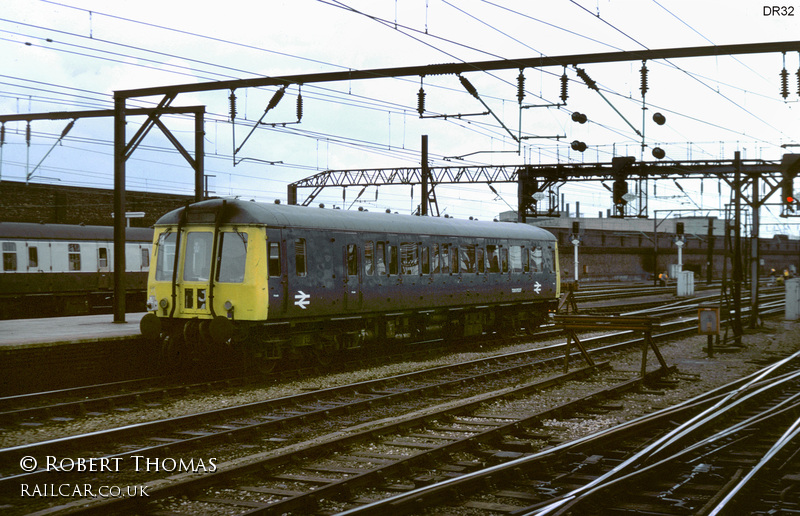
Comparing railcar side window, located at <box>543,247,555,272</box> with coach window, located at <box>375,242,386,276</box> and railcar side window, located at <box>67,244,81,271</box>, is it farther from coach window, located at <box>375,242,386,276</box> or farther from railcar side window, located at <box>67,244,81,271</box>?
railcar side window, located at <box>67,244,81,271</box>

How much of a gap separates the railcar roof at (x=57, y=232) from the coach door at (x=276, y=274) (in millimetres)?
13960

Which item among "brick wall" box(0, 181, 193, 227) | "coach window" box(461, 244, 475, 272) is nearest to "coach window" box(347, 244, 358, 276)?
"coach window" box(461, 244, 475, 272)

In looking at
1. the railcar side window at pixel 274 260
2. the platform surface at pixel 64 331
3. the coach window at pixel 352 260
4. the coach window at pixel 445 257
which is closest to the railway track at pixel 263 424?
the railcar side window at pixel 274 260

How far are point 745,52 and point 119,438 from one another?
11917 mm

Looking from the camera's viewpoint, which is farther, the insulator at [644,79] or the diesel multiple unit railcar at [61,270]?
the diesel multiple unit railcar at [61,270]

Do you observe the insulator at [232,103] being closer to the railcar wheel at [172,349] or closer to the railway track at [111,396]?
the railcar wheel at [172,349]

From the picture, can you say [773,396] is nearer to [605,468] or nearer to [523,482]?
[605,468]

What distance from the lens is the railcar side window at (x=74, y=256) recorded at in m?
→ 27.4

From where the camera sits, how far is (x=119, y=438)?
10023mm

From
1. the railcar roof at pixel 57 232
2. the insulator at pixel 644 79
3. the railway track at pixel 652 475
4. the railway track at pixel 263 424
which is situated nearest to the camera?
the railway track at pixel 652 475

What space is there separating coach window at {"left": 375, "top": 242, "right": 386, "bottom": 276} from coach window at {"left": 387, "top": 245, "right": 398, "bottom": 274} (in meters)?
0.23

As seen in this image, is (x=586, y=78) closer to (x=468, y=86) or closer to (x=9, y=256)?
(x=468, y=86)

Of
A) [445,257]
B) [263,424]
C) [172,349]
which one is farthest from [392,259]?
[263,424]

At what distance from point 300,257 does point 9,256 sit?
13.7 metres
